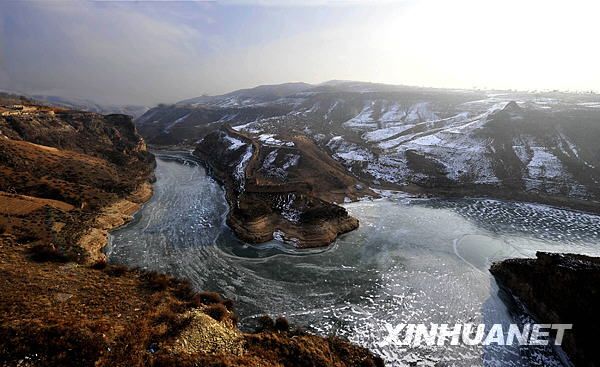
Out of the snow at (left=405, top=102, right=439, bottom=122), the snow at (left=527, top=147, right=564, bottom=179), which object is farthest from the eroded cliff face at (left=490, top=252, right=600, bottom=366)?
the snow at (left=405, top=102, right=439, bottom=122)

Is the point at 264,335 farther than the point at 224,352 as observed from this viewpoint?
Yes

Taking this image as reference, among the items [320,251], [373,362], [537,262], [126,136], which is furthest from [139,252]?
[126,136]

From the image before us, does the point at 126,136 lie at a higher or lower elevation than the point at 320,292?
higher

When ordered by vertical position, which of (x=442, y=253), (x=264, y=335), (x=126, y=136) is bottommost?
(x=442, y=253)

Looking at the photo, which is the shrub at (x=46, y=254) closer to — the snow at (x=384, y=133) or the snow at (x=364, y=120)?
the snow at (x=384, y=133)

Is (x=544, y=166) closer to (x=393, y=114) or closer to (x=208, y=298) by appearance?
(x=393, y=114)

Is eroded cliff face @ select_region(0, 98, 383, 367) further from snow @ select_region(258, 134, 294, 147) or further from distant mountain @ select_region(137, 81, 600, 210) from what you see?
distant mountain @ select_region(137, 81, 600, 210)

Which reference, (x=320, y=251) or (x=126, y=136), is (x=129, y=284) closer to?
(x=320, y=251)
